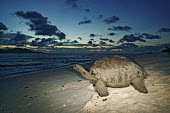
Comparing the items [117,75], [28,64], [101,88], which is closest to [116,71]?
[117,75]

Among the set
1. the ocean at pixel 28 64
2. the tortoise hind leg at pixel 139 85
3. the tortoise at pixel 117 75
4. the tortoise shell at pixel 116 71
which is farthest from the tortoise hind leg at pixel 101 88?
the ocean at pixel 28 64

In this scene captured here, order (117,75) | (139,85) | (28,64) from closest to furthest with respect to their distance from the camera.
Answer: (139,85) → (117,75) → (28,64)

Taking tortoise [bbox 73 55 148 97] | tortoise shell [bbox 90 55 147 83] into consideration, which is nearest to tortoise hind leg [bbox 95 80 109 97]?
tortoise [bbox 73 55 148 97]

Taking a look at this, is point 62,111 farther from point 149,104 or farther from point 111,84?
point 149,104

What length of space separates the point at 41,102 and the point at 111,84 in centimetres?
258

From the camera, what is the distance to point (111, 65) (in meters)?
4.55

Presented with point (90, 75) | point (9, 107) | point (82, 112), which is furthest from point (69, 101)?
point (9, 107)

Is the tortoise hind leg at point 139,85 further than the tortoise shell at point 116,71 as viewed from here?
No

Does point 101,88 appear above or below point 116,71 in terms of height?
below

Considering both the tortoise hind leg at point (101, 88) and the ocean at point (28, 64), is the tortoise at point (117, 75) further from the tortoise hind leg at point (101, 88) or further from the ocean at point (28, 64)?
the ocean at point (28, 64)

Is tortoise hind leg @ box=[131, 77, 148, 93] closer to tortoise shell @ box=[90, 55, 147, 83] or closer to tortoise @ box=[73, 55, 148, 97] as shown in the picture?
tortoise @ box=[73, 55, 148, 97]

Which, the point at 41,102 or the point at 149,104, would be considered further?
the point at 41,102

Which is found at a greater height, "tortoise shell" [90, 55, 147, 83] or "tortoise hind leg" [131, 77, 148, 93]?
"tortoise shell" [90, 55, 147, 83]

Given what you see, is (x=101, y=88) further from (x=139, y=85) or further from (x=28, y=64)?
(x=28, y=64)
